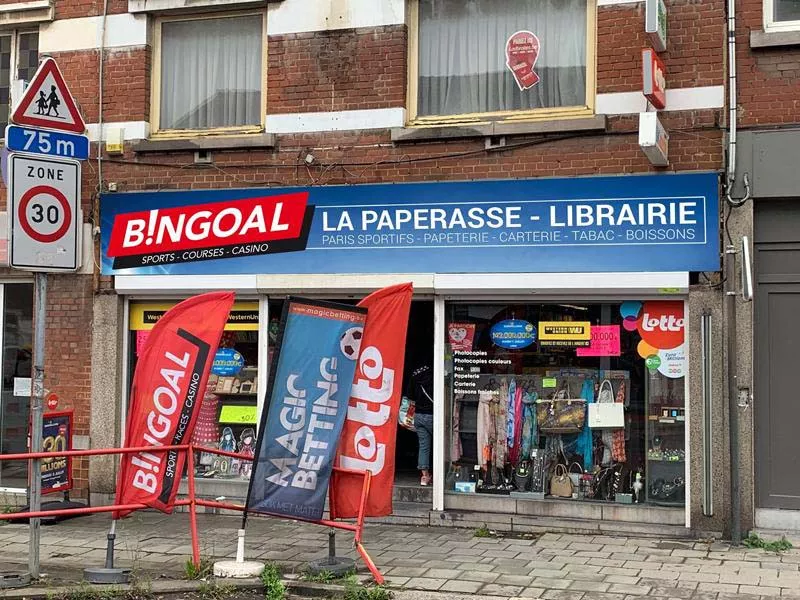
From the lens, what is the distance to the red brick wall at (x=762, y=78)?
30.9 feet

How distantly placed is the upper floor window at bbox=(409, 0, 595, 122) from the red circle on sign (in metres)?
4.27

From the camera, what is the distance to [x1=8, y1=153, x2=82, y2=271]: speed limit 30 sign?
7672 mm

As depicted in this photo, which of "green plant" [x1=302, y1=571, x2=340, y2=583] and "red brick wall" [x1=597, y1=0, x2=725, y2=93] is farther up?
"red brick wall" [x1=597, y1=0, x2=725, y2=93]

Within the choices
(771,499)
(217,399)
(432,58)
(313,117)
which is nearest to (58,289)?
(217,399)

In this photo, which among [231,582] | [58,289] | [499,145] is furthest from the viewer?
[58,289]

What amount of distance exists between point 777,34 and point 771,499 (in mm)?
4412

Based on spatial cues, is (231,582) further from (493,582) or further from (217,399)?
(217,399)

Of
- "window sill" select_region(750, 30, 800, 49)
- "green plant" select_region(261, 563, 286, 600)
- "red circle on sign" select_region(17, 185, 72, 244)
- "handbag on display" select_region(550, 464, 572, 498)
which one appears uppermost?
"window sill" select_region(750, 30, 800, 49)

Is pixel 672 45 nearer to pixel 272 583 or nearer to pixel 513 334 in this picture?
pixel 513 334

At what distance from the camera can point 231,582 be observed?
7.70m

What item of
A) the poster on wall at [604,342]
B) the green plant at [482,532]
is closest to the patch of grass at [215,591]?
the green plant at [482,532]

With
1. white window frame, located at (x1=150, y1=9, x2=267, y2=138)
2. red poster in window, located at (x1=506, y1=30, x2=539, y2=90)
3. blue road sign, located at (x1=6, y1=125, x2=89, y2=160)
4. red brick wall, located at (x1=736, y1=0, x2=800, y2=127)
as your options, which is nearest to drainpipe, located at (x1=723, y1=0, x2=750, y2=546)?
red brick wall, located at (x1=736, y1=0, x2=800, y2=127)

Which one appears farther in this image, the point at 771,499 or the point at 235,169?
the point at 235,169

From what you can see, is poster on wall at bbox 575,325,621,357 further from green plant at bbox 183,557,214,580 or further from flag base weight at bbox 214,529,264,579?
green plant at bbox 183,557,214,580
